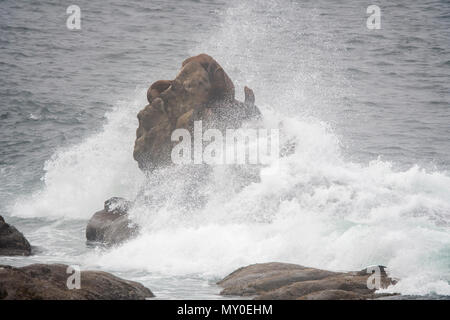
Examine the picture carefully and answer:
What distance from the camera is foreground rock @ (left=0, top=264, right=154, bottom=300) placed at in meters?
7.60

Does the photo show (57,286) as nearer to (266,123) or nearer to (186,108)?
(186,108)

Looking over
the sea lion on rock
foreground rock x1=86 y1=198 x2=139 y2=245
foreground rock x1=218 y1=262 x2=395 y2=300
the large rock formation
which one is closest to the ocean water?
foreground rock x1=86 y1=198 x2=139 y2=245

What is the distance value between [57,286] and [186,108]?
7.54 metres

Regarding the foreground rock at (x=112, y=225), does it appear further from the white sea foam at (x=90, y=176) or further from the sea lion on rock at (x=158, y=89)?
the sea lion on rock at (x=158, y=89)

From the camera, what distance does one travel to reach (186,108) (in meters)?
15.1

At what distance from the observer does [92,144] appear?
19078mm

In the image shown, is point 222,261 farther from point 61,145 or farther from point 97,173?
point 61,145

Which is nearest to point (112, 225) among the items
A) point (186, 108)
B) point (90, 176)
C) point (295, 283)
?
point (186, 108)

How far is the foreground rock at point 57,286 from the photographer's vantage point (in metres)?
7.60

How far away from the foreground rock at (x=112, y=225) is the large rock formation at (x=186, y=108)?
1266 millimetres

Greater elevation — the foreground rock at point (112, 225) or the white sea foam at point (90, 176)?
the white sea foam at point (90, 176)

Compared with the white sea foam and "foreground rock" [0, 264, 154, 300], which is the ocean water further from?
"foreground rock" [0, 264, 154, 300]

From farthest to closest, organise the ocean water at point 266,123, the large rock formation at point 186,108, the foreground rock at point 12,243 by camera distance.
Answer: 1. the large rock formation at point 186,108
2. the foreground rock at point 12,243
3. the ocean water at point 266,123

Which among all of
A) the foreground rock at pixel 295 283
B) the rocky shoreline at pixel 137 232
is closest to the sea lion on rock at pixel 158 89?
the rocky shoreline at pixel 137 232
